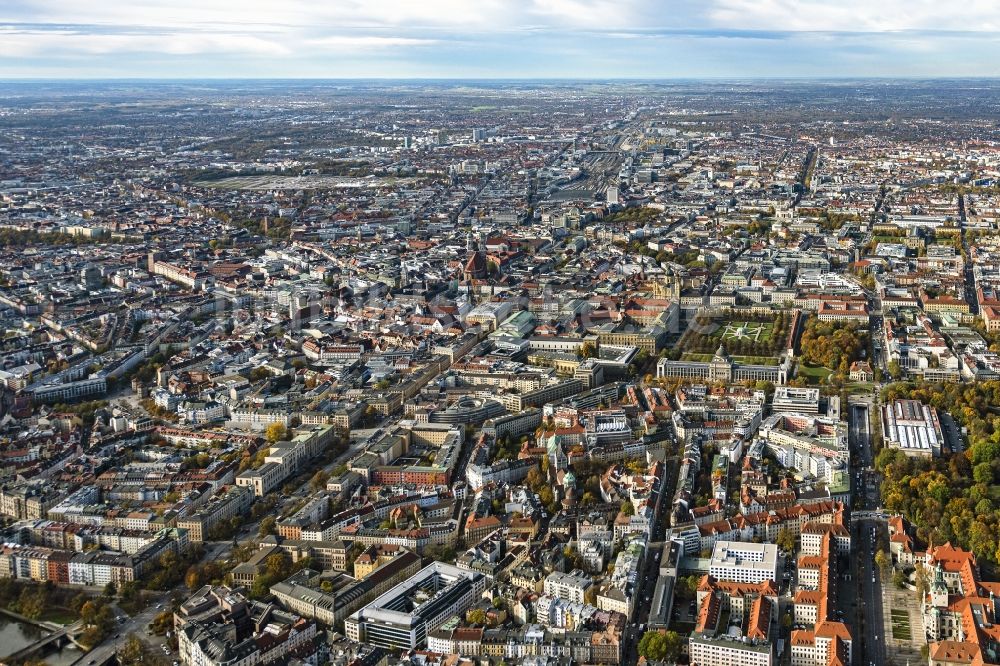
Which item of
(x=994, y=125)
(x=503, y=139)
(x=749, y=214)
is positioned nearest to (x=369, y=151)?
(x=503, y=139)

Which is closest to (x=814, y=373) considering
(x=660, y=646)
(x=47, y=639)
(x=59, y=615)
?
(x=660, y=646)

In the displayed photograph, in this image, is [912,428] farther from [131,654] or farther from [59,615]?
[59,615]

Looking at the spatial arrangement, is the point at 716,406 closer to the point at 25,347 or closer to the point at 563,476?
the point at 563,476

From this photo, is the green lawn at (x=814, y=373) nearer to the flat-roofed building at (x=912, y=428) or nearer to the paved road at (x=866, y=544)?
the paved road at (x=866, y=544)

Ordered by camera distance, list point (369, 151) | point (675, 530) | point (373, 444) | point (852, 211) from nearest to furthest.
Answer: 1. point (675, 530)
2. point (373, 444)
3. point (852, 211)
4. point (369, 151)

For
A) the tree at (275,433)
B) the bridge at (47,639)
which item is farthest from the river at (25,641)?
the tree at (275,433)

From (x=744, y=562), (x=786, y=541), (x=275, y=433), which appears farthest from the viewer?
(x=275, y=433)
